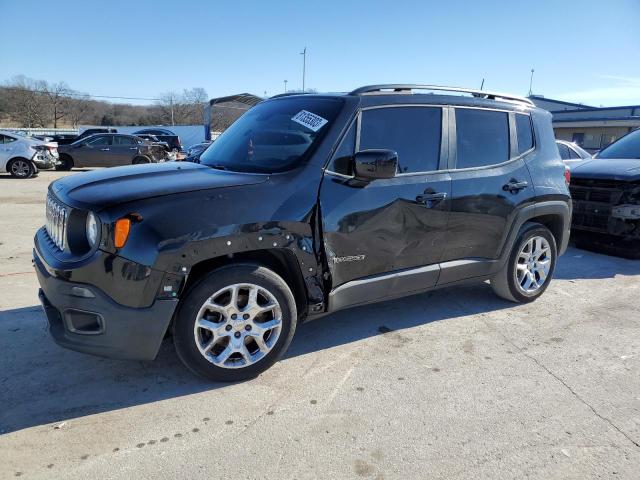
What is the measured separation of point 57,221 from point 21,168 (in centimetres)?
1520

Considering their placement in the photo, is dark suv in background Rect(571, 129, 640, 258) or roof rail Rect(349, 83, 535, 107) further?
dark suv in background Rect(571, 129, 640, 258)

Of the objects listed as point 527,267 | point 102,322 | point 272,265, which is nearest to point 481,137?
point 527,267

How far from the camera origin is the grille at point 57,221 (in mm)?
2947

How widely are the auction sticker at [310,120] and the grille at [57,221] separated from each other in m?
1.73

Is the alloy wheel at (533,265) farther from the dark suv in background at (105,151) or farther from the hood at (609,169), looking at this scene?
the dark suv in background at (105,151)

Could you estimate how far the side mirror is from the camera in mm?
3232

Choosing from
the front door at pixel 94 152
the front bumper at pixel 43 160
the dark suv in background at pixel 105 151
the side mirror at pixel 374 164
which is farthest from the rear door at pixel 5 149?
the side mirror at pixel 374 164

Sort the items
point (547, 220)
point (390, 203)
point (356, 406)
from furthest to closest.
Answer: point (547, 220) → point (390, 203) → point (356, 406)

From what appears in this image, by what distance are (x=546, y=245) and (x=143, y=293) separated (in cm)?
393

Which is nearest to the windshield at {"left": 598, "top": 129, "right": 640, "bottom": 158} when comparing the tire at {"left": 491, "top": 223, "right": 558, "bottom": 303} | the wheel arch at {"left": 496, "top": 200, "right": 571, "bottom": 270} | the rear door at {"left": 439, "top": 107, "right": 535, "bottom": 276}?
the wheel arch at {"left": 496, "top": 200, "right": 571, "bottom": 270}

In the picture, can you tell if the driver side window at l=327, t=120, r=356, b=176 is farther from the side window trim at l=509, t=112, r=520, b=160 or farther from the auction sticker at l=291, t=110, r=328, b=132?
the side window trim at l=509, t=112, r=520, b=160

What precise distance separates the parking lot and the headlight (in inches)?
39.3

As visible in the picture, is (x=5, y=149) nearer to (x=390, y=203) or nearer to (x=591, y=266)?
(x=390, y=203)

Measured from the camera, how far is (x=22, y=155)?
608 inches
